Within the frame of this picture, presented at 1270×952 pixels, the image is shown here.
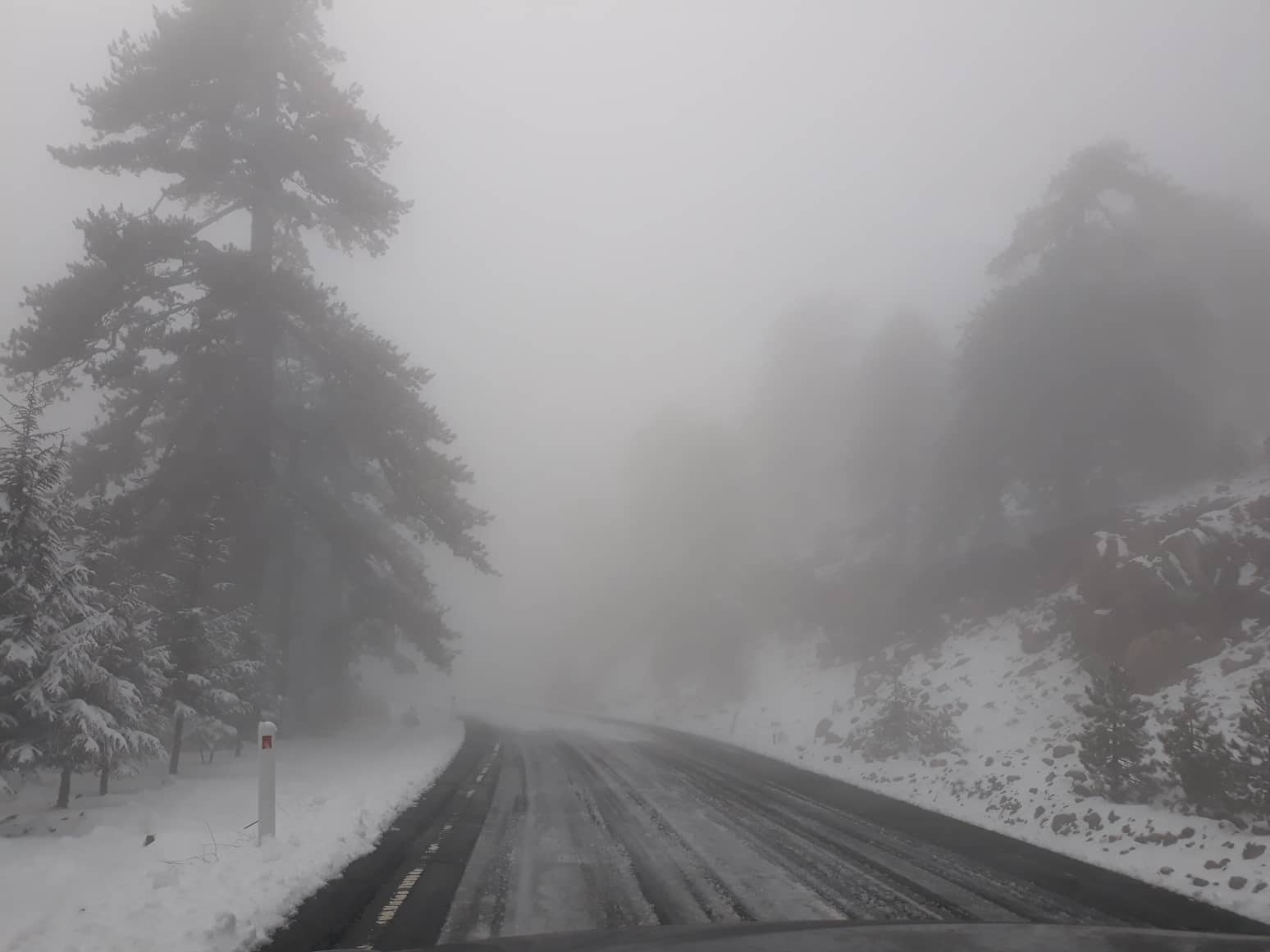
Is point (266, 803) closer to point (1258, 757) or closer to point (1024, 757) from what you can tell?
point (1258, 757)

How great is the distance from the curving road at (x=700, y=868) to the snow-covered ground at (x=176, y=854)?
1.50 m

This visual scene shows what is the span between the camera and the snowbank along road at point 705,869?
566 cm

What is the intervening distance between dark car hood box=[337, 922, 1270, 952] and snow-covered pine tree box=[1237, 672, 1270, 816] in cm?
534

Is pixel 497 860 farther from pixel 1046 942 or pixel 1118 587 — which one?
pixel 1118 587

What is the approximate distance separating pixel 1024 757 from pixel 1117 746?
307cm

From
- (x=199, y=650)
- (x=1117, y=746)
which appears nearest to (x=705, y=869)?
(x=1117, y=746)

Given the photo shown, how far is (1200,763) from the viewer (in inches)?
Result: 351

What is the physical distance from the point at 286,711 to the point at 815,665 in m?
18.7

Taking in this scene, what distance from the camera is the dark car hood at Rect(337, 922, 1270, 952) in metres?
3.81

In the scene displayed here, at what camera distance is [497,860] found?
7320 mm

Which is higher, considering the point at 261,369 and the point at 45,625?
the point at 261,369

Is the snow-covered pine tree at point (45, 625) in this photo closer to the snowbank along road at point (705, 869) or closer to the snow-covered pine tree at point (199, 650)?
the snow-covered pine tree at point (199, 650)

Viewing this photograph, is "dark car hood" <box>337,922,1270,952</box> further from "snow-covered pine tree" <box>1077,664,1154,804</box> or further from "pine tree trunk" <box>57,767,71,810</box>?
"pine tree trunk" <box>57,767,71,810</box>

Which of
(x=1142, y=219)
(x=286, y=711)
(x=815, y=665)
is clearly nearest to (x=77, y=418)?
(x=286, y=711)
